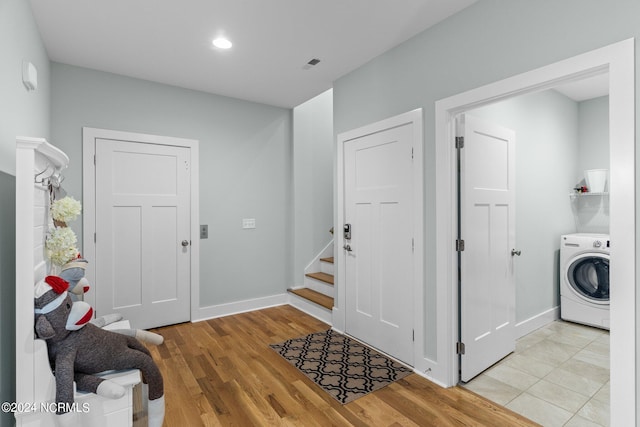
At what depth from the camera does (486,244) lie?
8.36 ft

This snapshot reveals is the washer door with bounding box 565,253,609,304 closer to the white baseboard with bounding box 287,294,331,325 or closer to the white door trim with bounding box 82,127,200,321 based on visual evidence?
the white baseboard with bounding box 287,294,331,325

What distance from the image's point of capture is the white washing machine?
3395 mm

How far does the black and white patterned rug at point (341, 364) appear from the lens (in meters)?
2.32

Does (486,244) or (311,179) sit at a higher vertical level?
(311,179)

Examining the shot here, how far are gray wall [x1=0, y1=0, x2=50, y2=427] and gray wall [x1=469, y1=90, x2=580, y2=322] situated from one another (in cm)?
326

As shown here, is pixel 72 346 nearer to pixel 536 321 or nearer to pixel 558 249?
pixel 536 321

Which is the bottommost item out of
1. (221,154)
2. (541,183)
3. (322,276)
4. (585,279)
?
(322,276)

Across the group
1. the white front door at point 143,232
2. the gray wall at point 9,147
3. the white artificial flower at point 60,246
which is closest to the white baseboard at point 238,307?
the white front door at point 143,232

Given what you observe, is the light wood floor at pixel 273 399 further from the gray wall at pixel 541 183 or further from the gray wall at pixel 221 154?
the gray wall at pixel 541 183

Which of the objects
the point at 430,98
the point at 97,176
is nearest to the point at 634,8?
the point at 430,98

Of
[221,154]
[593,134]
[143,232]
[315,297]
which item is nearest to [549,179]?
[593,134]

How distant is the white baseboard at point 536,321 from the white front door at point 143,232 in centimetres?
359

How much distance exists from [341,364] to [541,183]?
290cm

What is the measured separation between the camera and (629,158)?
1.50 meters
